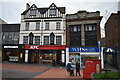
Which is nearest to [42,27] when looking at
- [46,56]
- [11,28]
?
[46,56]

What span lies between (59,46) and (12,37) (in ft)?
36.2

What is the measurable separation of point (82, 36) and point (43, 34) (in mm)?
8005

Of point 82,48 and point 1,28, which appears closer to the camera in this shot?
point 82,48

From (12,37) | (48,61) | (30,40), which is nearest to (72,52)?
(48,61)

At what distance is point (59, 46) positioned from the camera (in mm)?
23281

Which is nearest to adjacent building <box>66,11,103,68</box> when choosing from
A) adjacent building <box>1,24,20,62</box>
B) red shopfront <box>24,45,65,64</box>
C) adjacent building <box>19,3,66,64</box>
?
adjacent building <box>19,3,66,64</box>

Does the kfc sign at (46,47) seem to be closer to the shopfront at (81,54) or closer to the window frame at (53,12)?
the shopfront at (81,54)

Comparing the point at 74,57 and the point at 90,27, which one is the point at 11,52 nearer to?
the point at 74,57

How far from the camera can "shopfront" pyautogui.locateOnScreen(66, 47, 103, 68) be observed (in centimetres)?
2152

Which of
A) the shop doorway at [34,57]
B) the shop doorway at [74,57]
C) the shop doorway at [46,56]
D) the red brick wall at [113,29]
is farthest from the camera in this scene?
the shop doorway at [34,57]

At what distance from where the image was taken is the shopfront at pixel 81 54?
21516 mm

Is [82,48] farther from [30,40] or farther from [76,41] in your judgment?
[30,40]

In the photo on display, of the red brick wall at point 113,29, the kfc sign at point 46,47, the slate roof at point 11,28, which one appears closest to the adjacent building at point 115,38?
the red brick wall at point 113,29

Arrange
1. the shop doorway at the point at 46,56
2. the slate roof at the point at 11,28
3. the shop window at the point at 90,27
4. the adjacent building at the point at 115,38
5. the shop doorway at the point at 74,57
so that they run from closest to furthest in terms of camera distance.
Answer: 1. the adjacent building at the point at 115,38
2. the shop doorway at the point at 74,57
3. the shop window at the point at 90,27
4. the shop doorway at the point at 46,56
5. the slate roof at the point at 11,28
